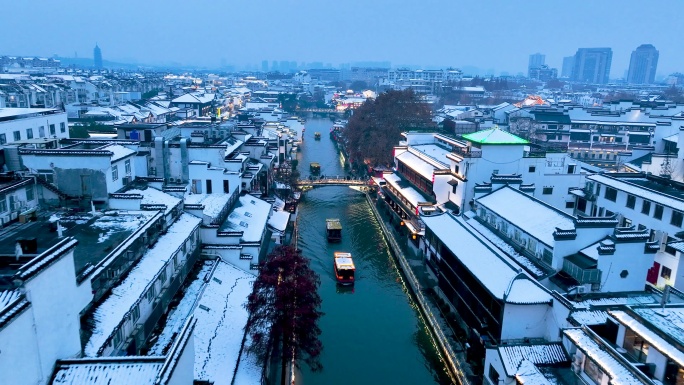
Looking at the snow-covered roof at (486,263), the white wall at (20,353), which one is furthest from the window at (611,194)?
the white wall at (20,353)

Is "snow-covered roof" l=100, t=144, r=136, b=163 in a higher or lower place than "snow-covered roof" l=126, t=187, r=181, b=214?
higher

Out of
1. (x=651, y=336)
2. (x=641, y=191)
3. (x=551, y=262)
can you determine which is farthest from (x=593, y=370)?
(x=641, y=191)

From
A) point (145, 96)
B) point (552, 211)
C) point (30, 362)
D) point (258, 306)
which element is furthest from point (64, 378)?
point (145, 96)

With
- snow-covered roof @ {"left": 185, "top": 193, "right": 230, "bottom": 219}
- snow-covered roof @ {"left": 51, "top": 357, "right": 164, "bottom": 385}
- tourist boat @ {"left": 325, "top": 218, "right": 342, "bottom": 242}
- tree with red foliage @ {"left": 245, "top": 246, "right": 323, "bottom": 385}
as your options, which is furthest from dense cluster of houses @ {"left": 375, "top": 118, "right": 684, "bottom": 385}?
snow-covered roof @ {"left": 185, "top": 193, "right": 230, "bottom": 219}

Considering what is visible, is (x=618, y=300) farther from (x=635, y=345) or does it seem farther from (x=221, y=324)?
(x=221, y=324)

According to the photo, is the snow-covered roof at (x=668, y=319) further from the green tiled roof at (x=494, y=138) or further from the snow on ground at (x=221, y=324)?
the green tiled roof at (x=494, y=138)

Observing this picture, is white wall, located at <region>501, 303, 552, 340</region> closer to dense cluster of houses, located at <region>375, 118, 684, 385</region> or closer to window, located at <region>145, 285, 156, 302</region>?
dense cluster of houses, located at <region>375, 118, 684, 385</region>

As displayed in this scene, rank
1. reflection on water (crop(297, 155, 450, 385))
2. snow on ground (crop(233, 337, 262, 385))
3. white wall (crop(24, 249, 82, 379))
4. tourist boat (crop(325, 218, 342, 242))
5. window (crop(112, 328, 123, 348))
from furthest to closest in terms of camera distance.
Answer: tourist boat (crop(325, 218, 342, 242)) < reflection on water (crop(297, 155, 450, 385)) < snow on ground (crop(233, 337, 262, 385)) < window (crop(112, 328, 123, 348)) < white wall (crop(24, 249, 82, 379))
